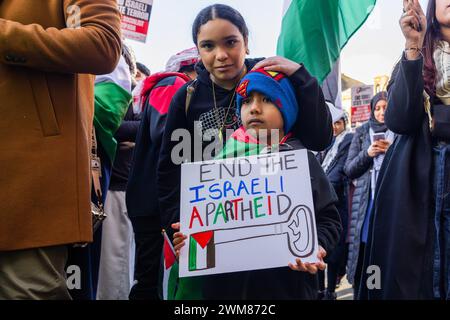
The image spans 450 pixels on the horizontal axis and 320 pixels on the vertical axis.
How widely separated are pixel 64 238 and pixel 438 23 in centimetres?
176

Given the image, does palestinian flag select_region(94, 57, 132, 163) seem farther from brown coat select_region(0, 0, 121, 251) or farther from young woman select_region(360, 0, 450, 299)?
young woman select_region(360, 0, 450, 299)

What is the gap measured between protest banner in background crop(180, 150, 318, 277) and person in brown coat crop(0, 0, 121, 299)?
39 cm

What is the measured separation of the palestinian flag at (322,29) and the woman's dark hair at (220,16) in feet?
1.70

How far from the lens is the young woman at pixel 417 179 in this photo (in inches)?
84.2

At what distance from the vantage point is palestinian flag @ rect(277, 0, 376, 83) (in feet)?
9.46

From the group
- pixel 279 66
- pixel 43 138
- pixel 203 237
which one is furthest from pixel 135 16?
pixel 203 237

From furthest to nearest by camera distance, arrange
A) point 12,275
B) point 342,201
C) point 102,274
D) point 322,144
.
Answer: point 342,201, point 102,274, point 322,144, point 12,275

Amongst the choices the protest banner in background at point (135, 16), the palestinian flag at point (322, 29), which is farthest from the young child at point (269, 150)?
the protest banner in background at point (135, 16)

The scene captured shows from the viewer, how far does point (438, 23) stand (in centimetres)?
232

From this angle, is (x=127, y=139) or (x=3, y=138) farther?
(x=127, y=139)


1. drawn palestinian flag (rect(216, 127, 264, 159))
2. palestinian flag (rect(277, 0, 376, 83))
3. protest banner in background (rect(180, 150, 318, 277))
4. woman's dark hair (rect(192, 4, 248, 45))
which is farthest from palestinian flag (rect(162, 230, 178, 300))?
palestinian flag (rect(277, 0, 376, 83))

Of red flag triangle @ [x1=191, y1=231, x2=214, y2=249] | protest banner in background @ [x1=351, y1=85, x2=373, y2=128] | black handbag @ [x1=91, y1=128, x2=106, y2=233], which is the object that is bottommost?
red flag triangle @ [x1=191, y1=231, x2=214, y2=249]
